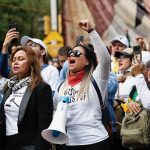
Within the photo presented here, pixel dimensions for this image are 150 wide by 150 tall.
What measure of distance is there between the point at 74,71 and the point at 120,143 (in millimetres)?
1566

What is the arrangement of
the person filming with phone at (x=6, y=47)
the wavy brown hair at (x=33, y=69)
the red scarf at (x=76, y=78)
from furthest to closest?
the person filming with phone at (x=6, y=47), the red scarf at (x=76, y=78), the wavy brown hair at (x=33, y=69)

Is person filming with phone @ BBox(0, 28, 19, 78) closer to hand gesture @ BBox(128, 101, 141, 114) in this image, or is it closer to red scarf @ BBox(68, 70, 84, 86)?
red scarf @ BBox(68, 70, 84, 86)

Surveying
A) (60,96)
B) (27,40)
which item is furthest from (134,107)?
(27,40)

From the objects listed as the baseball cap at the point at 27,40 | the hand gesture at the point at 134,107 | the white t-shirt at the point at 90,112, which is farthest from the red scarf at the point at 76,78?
the baseball cap at the point at 27,40

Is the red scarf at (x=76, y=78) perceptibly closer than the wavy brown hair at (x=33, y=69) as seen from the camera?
No

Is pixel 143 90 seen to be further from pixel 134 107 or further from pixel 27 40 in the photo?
pixel 27 40

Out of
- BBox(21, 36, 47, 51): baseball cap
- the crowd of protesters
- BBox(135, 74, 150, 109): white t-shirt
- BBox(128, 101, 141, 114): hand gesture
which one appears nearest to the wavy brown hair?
the crowd of protesters

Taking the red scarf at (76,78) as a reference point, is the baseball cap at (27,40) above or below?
above

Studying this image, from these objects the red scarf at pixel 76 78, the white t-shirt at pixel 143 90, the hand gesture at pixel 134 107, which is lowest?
the hand gesture at pixel 134 107

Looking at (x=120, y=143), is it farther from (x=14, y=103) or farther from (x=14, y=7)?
(x=14, y=7)

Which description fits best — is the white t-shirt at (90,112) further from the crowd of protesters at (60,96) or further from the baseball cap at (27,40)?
the baseball cap at (27,40)

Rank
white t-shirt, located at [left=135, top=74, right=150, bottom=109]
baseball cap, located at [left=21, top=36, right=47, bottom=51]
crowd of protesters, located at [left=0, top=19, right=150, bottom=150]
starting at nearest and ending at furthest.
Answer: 1. crowd of protesters, located at [left=0, top=19, right=150, bottom=150]
2. white t-shirt, located at [left=135, top=74, right=150, bottom=109]
3. baseball cap, located at [left=21, top=36, right=47, bottom=51]

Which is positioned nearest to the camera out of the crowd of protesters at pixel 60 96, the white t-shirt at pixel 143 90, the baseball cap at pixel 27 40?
the crowd of protesters at pixel 60 96

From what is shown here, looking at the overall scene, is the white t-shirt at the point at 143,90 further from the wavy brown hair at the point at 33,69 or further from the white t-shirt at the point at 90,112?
the wavy brown hair at the point at 33,69
